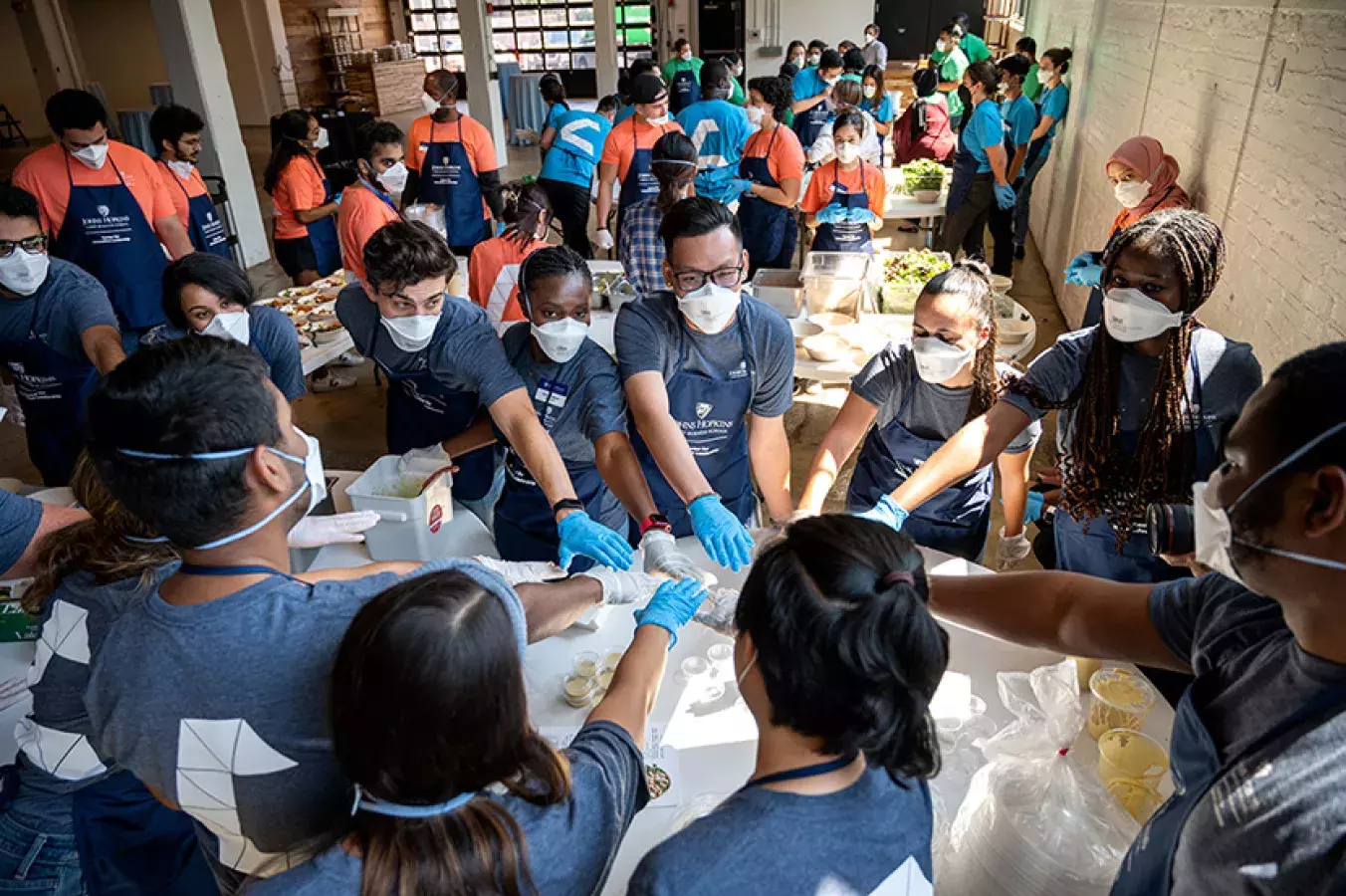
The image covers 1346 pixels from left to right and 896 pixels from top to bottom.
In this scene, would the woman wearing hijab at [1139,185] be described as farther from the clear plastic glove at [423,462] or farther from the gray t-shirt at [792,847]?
the gray t-shirt at [792,847]

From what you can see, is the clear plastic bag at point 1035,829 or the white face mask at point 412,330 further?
the white face mask at point 412,330

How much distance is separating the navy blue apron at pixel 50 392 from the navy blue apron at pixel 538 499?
161cm

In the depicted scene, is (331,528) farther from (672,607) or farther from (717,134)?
(717,134)

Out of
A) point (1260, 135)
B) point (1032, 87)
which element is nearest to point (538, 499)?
point (1260, 135)

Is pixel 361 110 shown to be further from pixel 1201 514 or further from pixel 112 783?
pixel 1201 514

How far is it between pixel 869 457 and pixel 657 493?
704 mm

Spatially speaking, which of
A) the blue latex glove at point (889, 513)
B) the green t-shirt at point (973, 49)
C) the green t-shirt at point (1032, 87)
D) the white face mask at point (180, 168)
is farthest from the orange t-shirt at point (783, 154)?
the green t-shirt at point (973, 49)

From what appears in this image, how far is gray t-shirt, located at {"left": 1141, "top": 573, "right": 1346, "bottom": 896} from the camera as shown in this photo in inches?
36.7

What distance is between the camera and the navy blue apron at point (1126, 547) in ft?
6.57

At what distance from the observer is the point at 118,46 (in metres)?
14.6

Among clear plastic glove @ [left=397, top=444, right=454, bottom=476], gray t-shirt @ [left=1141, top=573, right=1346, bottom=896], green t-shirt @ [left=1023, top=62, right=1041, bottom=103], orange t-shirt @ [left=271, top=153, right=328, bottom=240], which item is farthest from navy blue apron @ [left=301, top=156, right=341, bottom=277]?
green t-shirt @ [left=1023, top=62, right=1041, bottom=103]

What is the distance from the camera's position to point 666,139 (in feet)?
15.3

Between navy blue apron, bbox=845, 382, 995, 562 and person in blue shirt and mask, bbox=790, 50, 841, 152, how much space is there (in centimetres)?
641

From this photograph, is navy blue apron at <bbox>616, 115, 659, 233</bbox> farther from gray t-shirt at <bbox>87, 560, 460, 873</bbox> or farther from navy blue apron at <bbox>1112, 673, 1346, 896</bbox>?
navy blue apron at <bbox>1112, 673, 1346, 896</bbox>
